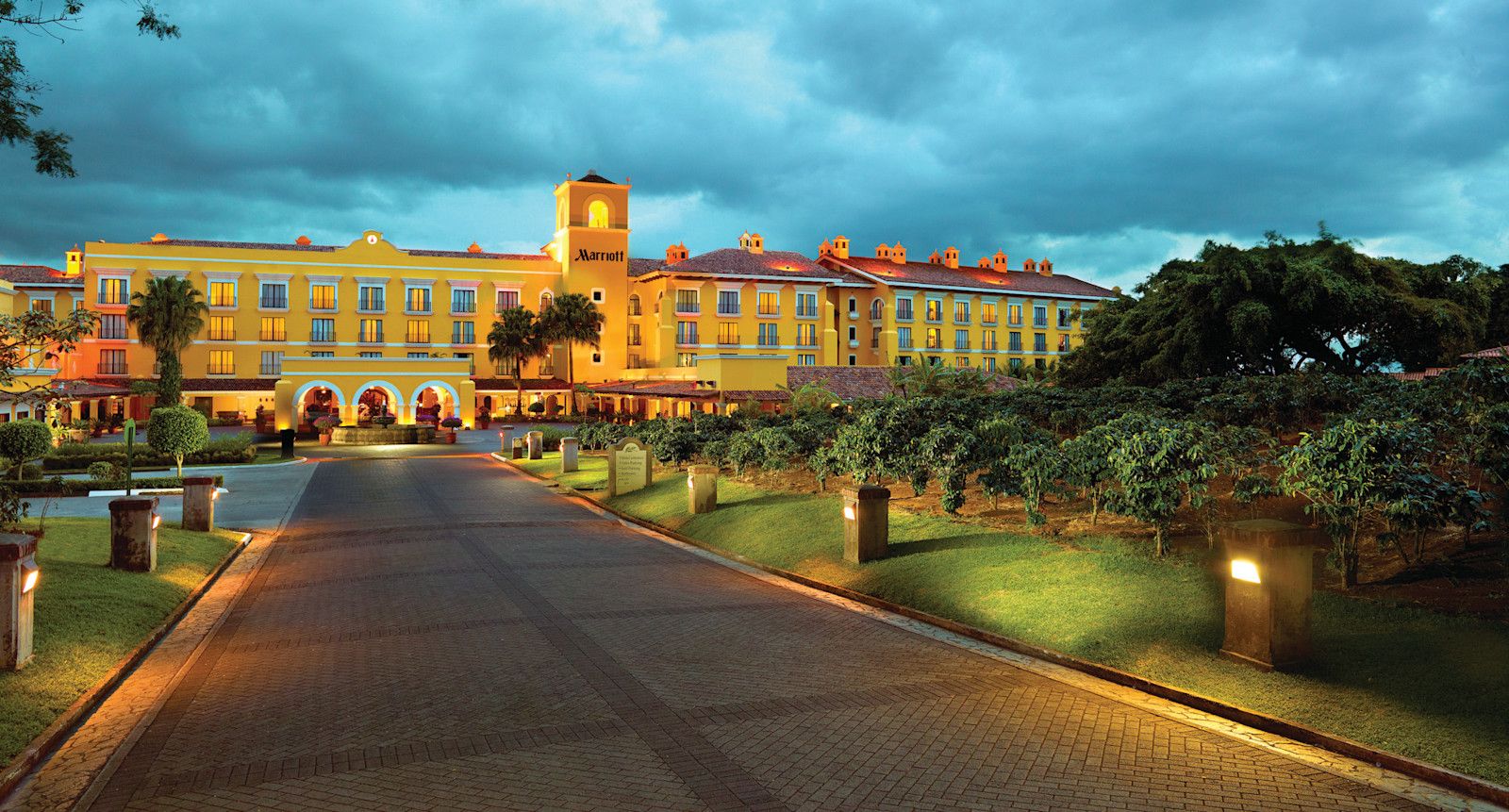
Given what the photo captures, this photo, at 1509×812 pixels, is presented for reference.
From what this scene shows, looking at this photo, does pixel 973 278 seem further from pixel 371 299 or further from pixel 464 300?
pixel 371 299

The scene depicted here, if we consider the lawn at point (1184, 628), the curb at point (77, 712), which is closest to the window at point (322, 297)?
the curb at point (77, 712)

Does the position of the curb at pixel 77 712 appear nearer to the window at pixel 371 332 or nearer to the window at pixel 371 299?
the window at pixel 371 332

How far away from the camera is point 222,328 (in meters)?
61.4

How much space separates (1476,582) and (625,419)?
45791mm

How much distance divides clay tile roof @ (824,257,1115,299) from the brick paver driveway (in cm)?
6274

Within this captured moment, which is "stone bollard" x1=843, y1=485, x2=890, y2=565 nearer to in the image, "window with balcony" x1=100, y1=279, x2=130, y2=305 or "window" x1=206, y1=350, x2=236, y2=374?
"window" x1=206, y1=350, x2=236, y2=374

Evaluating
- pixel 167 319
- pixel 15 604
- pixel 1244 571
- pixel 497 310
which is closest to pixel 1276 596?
pixel 1244 571

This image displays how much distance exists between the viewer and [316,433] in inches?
1885

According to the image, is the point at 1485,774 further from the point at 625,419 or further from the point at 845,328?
the point at 845,328

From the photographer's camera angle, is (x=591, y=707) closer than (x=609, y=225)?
Yes

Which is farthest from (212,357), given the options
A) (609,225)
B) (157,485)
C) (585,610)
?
(585,610)

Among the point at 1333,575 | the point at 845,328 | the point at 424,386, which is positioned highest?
the point at 845,328

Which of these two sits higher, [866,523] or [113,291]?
[113,291]

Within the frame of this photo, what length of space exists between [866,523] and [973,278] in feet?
223
